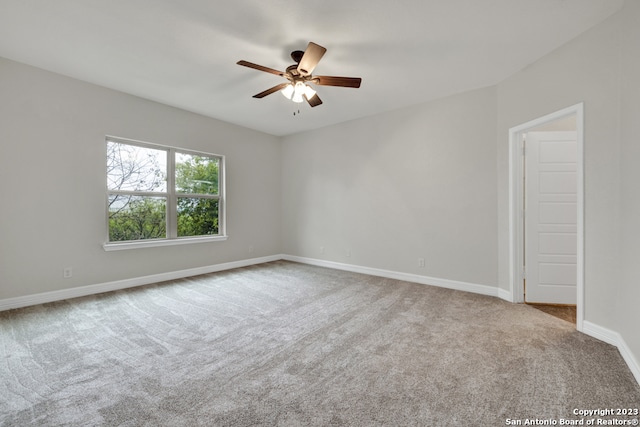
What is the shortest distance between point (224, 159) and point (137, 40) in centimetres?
254

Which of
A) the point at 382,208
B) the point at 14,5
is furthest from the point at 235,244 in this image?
the point at 14,5

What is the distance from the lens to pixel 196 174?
15.4ft

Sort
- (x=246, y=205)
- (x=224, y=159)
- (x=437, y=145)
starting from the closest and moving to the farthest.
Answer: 1. (x=437, y=145)
2. (x=224, y=159)
3. (x=246, y=205)

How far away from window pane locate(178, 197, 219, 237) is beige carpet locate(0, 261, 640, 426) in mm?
1537

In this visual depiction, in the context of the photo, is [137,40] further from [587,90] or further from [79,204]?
[587,90]

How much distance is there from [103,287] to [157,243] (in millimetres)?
842

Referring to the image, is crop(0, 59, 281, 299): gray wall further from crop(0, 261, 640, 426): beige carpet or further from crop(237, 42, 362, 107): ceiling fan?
crop(237, 42, 362, 107): ceiling fan

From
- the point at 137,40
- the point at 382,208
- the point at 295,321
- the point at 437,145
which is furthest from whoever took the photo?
the point at 382,208

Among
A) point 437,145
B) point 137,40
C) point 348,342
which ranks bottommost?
point 348,342

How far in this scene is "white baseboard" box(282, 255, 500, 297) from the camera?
356 cm

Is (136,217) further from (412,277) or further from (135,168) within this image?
(412,277)

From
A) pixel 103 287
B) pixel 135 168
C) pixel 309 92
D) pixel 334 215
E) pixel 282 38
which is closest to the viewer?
pixel 282 38

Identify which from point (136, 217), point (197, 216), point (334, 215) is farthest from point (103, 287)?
point (334, 215)

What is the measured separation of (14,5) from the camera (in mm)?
2119
